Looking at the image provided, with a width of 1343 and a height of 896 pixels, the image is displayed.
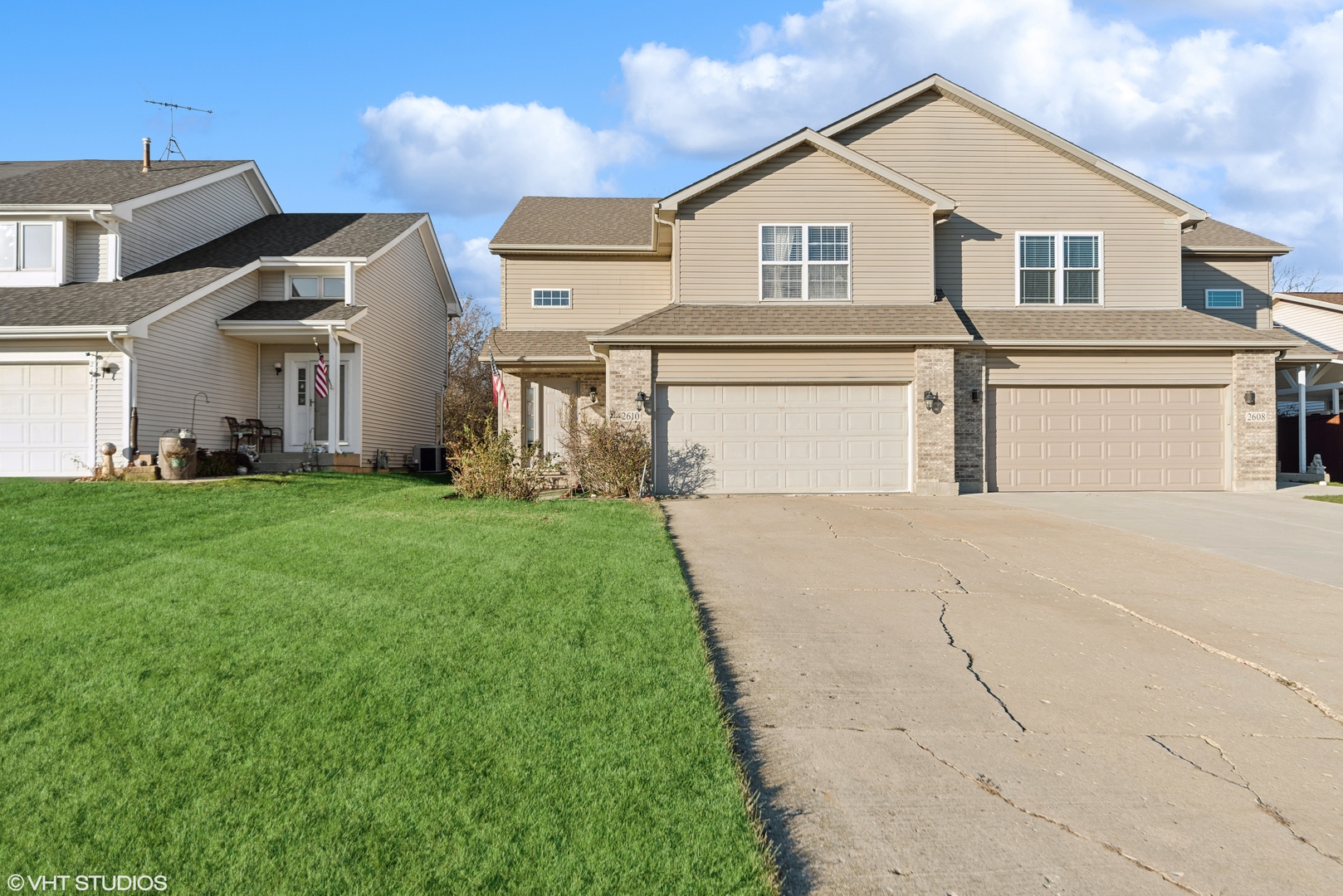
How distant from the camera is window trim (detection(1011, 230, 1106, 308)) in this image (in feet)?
55.1

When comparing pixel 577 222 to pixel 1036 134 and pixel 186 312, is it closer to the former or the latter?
pixel 186 312

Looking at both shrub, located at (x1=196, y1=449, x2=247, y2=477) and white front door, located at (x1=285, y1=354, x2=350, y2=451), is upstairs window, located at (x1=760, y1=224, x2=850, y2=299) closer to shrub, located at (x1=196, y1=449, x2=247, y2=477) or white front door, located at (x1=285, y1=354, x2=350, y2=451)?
white front door, located at (x1=285, y1=354, x2=350, y2=451)

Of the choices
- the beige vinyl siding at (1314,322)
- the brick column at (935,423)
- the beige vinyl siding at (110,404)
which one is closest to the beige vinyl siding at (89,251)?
the beige vinyl siding at (110,404)

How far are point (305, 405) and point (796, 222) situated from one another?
11.6 meters

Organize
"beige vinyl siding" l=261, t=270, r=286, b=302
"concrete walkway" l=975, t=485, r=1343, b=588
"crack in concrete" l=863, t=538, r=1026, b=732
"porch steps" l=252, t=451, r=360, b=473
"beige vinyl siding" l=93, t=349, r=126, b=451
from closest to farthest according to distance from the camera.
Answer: "crack in concrete" l=863, t=538, r=1026, b=732
"concrete walkway" l=975, t=485, r=1343, b=588
"beige vinyl siding" l=93, t=349, r=126, b=451
"porch steps" l=252, t=451, r=360, b=473
"beige vinyl siding" l=261, t=270, r=286, b=302

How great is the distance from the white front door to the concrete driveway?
13.2 m

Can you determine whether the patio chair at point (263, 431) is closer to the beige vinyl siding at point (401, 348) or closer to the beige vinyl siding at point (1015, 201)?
the beige vinyl siding at point (401, 348)

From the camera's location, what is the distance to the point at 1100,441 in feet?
52.6

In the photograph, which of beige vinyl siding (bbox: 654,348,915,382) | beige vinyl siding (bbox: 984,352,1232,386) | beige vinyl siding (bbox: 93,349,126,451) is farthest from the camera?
beige vinyl siding (bbox: 984,352,1232,386)

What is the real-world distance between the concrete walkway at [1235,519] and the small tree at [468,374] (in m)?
18.7

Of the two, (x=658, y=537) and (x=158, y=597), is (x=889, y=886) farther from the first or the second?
(x=658, y=537)

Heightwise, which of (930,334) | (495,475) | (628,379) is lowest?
(495,475)

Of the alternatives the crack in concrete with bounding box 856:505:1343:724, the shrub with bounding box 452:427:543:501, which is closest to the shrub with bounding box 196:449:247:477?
the shrub with bounding box 452:427:543:501

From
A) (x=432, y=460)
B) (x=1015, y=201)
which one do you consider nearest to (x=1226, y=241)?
(x=1015, y=201)
